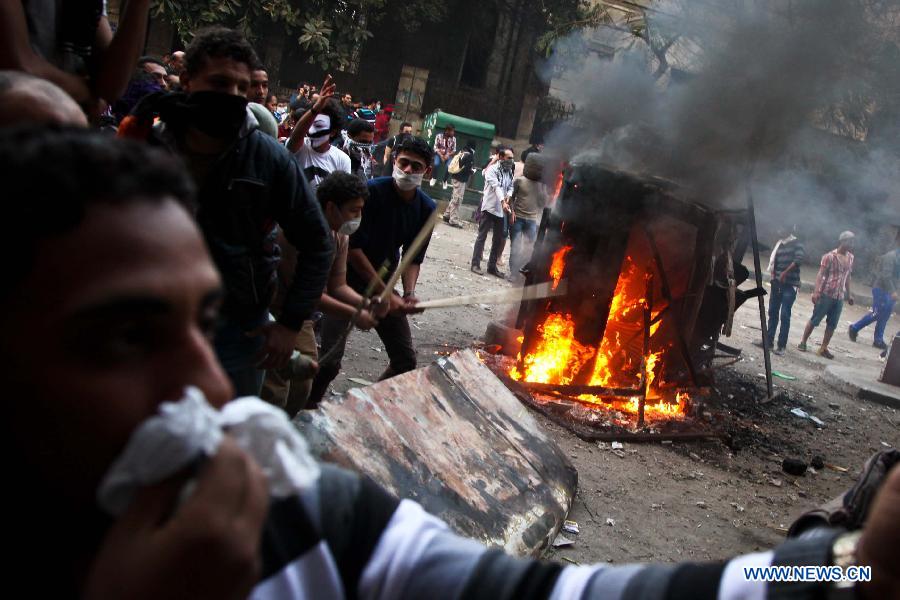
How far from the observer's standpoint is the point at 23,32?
224 cm

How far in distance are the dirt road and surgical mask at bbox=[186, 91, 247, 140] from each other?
3.12m

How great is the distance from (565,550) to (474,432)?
0.97 metres

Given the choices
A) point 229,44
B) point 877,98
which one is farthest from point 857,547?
point 877,98

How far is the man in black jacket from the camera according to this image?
2.85 metres

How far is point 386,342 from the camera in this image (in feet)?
17.7

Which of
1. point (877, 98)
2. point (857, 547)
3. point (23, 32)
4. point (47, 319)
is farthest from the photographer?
→ point (877, 98)

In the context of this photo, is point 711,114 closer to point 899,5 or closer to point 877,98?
point 899,5

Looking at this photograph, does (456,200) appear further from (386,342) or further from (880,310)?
(386,342)

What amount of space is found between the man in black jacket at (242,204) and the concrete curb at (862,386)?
9.03 m

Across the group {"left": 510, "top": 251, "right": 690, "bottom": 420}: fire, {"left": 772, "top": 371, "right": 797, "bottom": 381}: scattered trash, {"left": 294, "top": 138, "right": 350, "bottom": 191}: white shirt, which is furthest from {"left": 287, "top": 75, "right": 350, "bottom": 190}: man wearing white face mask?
{"left": 772, "top": 371, "right": 797, "bottom": 381}: scattered trash

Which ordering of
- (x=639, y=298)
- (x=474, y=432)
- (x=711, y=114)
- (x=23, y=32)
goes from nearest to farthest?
(x=23, y=32) < (x=474, y=432) < (x=639, y=298) < (x=711, y=114)

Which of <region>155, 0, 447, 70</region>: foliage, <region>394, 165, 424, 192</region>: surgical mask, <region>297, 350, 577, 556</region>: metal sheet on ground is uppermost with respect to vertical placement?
<region>155, 0, 447, 70</region>: foliage

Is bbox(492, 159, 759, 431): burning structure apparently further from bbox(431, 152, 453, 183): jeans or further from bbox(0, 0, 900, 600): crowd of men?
bbox(431, 152, 453, 183): jeans

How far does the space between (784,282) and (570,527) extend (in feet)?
26.6
